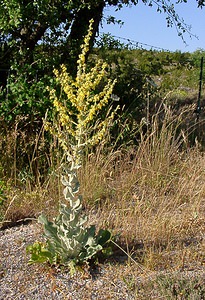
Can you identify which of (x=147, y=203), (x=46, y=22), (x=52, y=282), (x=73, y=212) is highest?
(x=46, y=22)

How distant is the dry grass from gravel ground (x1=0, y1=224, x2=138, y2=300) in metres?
0.16

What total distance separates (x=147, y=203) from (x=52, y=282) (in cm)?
153

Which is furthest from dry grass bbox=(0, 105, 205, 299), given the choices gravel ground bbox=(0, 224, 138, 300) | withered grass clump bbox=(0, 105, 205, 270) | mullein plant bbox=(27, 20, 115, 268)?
mullein plant bbox=(27, 20, 115, 268)

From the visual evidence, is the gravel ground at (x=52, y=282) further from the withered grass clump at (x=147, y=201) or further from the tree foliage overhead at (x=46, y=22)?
the tree foliage overhead at (x=46, y=22)

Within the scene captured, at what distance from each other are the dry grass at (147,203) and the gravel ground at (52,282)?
0.16 metres

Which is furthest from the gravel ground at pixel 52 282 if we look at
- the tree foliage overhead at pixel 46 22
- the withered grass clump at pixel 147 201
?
the tree foliage overhead at pixel 46 22

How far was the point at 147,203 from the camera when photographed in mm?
4734

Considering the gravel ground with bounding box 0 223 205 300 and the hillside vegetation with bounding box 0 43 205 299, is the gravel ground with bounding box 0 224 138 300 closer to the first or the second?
the gravel ground with bounding box 0 223 205 300

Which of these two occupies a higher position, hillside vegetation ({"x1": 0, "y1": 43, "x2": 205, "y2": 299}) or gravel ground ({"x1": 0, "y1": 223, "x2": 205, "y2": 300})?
hillside vegetation ({"x1": 0, "y1": 43, "x2": 205, "y2": 299})

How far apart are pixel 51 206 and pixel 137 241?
1.08 meters

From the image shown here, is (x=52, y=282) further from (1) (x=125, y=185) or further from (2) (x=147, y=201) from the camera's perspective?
(1) (x=125, y=185)

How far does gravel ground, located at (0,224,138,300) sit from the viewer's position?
11.1 ft

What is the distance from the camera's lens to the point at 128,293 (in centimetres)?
338

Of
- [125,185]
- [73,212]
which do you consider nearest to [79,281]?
[73,212]
